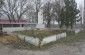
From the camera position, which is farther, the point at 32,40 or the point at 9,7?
the point at 9,7

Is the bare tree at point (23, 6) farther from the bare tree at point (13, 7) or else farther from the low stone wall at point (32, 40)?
the low stone wall at point (32, 40)

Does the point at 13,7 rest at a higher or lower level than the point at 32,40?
higher

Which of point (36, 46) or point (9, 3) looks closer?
point (36, 46)

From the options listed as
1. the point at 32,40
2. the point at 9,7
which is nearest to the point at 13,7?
the point at 9,7

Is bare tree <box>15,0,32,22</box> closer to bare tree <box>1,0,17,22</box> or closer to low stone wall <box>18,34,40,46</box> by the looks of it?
bare tree <box>1,0,17,22</box>

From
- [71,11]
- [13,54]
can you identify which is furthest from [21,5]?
[13,54]

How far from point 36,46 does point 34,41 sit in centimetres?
76

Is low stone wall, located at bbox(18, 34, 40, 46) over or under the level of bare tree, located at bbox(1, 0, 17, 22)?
under

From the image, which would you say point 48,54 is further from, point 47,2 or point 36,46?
point 47,2

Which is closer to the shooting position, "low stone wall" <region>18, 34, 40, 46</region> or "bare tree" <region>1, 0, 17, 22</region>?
"low stone wall" <region>18, 34, 40, 46</region>

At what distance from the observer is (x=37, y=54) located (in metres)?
12.5

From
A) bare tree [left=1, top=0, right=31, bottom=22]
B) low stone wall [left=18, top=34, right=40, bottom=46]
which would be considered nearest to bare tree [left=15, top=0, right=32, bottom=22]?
bare tree [left=1, top=0, right=31, bottom=22]

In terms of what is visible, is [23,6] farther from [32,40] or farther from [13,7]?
[32,40]

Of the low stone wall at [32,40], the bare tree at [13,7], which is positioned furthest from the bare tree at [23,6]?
the low stone wall at [32,40]
